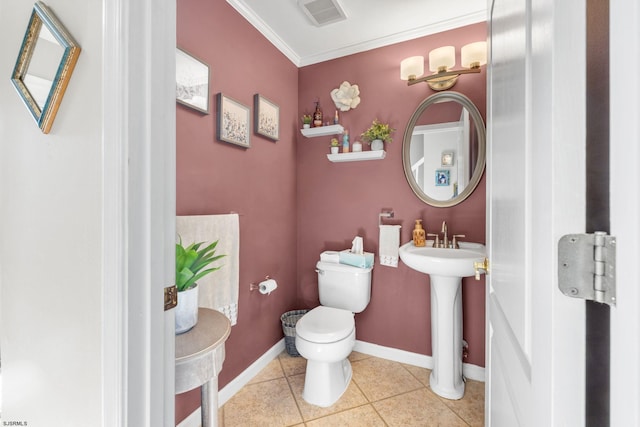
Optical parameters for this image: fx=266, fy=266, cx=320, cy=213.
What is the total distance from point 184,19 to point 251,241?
4.34 ft

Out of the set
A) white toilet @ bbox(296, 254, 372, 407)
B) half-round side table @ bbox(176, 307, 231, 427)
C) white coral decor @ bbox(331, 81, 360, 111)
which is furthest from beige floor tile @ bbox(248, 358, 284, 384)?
white coral decor @ bbox(331, 81, 360, 111)

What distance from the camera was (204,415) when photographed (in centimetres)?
94

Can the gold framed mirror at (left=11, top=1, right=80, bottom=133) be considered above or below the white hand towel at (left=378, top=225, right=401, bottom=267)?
above

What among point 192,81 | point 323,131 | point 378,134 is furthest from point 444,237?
point 192,81

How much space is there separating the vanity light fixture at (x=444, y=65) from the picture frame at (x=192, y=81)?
1.40m

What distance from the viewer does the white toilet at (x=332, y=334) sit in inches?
62.1

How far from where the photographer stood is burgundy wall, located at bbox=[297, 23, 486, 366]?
1895mm

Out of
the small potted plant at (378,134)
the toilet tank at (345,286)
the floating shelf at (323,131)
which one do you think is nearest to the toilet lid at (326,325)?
the toilet tank at (345,286)

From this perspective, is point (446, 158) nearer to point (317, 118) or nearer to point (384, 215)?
point (384, 215)

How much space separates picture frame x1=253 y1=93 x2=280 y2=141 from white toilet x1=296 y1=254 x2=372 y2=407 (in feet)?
3.63

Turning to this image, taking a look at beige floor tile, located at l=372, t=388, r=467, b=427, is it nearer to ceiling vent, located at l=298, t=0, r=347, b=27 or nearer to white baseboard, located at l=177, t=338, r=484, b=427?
white baseboard, located at l=177, t=338, r=484, b=427
